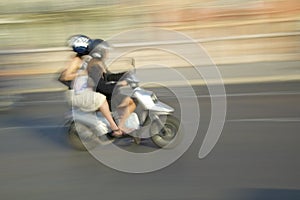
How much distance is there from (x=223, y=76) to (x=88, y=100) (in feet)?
21.5

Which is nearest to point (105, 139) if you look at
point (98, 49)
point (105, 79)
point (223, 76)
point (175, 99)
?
point (105, 79)

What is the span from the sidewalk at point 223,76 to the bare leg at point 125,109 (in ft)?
16.3

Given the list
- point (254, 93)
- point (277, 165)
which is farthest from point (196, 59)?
point (277, 165)

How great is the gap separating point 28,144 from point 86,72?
5.02 ft

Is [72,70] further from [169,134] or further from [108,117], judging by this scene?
[169,134]

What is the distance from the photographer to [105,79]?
7180 mm

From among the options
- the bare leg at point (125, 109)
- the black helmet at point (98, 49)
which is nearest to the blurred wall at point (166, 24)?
the black helmet at point (98, 49)

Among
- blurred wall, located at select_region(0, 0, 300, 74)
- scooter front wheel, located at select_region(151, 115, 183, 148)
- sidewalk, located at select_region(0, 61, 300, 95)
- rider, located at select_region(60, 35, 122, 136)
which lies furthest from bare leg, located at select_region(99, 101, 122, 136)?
blurred wall, located at select_region(0, 0, 300, 74)

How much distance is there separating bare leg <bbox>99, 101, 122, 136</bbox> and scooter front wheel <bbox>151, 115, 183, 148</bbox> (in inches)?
16.0

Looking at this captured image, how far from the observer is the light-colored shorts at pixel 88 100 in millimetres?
7141

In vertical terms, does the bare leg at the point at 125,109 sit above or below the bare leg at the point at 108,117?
above

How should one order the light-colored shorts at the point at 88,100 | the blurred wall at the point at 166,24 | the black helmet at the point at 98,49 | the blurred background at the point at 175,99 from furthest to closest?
1. the blurred wall at the point at 166,24
2. the light-colored shorts at the point at 88,100
3. the black helmet at the point at 98,49
4. the blurred background at the point at 175,99

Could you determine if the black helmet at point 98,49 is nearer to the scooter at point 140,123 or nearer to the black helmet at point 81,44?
the black helmet at point 81,44

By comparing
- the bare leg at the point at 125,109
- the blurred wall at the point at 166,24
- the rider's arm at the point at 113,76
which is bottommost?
the bare leg at the point at 125,109
